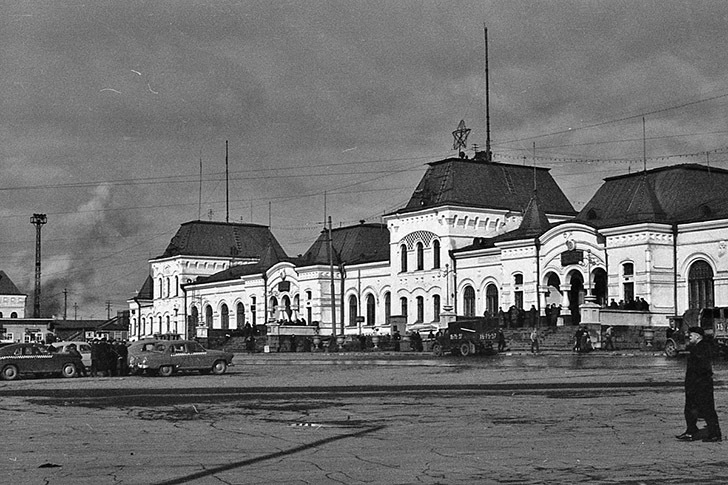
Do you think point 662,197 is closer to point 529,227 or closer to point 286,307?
point 529,227

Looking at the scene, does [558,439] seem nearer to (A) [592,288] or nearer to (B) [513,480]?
(B) [513,480]

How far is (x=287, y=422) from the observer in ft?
56.7

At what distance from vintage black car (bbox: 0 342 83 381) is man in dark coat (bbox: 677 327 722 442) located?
2429cm

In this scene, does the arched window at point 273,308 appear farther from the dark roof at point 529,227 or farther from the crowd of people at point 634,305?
the crowd of people at point 634,305

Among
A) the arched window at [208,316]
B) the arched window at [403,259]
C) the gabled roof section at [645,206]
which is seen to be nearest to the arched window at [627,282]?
the gabled roof section at [645,206]

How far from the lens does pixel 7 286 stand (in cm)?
15200

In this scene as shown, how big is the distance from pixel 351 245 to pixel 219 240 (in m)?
23.7

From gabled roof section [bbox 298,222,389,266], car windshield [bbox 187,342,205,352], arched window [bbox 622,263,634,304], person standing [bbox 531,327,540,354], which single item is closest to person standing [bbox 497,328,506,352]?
person standing [bbox 531,327,540,354]

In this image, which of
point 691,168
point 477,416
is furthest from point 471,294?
point 477,416

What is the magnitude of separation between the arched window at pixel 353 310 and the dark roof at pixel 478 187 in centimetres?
1017

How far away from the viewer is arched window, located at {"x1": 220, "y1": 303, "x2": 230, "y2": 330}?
316 ft

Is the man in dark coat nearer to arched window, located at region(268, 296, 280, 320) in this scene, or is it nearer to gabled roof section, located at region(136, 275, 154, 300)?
arched window, located at region(268, 296, 280, 320)

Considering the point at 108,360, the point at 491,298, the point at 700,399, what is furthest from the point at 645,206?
the point at 700,399

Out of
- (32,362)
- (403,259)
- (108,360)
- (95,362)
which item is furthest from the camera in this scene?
(403,259)
